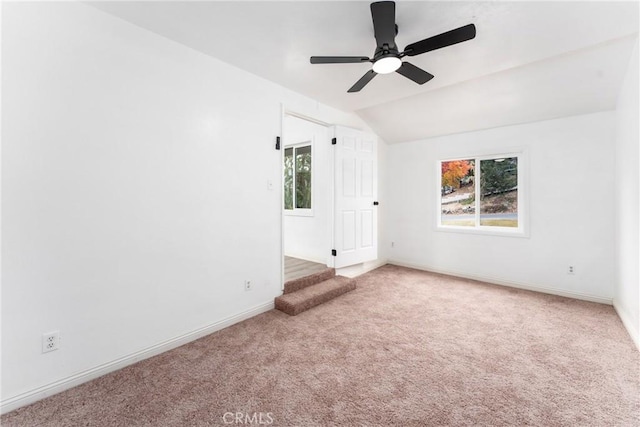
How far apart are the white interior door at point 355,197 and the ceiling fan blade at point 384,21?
2.05 metres

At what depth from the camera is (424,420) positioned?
4.99ft

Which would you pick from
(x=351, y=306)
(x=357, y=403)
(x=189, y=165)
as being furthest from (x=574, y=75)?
(x=189, y=165)

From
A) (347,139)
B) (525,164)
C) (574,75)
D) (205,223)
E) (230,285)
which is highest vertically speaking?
(574,75)

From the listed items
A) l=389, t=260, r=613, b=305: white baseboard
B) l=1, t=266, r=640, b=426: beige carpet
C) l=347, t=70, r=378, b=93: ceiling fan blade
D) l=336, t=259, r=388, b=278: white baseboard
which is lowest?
l=1, t=266, r=640, b=426: beige carpet

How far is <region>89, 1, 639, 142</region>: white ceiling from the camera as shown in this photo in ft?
6.12

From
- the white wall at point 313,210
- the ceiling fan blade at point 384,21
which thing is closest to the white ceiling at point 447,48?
the ceiling fan blade at point 384,21

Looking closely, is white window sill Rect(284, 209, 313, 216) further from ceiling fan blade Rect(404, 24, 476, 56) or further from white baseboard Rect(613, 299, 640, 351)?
white baseboard Rect(613, 299, 640, 351)

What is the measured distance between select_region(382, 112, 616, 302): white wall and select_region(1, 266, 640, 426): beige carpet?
66 cm

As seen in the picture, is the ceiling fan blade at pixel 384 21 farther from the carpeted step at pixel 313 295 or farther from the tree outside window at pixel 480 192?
the tree outside window at pixel 480 192

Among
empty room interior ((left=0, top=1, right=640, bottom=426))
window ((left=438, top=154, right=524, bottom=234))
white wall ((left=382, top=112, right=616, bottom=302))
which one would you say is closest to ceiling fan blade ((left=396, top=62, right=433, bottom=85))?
empty room interior ((left=0, top=1, right=640, bottom=426))

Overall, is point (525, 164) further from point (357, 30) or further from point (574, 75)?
point (357, 30)

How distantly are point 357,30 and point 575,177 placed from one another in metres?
3.25

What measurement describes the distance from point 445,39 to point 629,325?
3044 millimetres

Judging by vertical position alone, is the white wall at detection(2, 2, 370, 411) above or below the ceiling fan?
below
